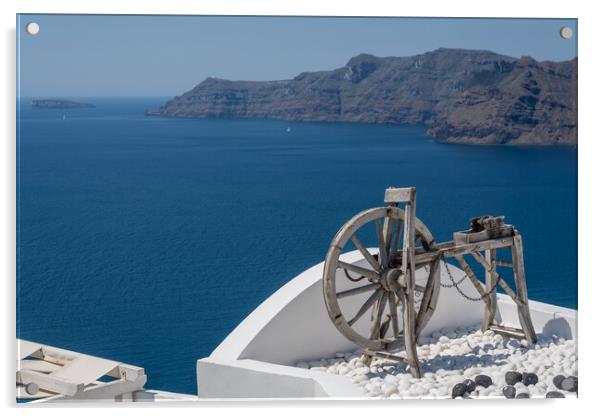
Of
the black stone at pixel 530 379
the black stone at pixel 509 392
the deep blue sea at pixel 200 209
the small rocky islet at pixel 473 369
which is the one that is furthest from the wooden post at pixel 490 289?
the black stone at pixel 509 392

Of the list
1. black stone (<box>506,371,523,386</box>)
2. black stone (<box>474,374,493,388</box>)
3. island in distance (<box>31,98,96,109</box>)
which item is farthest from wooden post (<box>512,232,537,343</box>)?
island in distance (<box>31,98,96,109</box>)

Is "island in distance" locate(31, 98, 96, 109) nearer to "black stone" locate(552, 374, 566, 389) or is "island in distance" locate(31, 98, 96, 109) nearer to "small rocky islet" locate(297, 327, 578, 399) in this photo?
"small rocky islet" locate(297, 327, 578, 399)

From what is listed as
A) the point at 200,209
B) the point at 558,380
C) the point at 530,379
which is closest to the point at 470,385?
the point at 530,379

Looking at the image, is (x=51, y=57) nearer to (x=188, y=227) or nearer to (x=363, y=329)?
(x=363, y=329)

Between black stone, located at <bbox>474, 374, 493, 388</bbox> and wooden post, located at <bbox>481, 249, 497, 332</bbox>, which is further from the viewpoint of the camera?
wooden post, located at <bbox>481, 249, 497, 332</bbox>

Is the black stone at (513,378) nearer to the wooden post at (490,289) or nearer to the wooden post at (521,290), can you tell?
the wooden post at (521,290)

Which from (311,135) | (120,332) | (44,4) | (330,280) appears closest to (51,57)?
(44,4)
